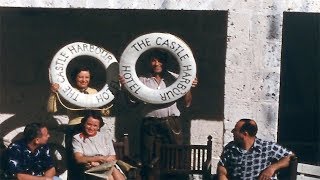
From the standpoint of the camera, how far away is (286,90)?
11.4 m

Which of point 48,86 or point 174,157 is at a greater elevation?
point 48,86

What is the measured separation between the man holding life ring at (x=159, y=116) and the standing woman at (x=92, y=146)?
1.64ft

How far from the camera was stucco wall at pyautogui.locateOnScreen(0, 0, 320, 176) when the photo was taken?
914cm

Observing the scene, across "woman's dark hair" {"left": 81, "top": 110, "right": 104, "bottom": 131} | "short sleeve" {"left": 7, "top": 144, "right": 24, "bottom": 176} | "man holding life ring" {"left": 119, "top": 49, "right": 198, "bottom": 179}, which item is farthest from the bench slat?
"short sleeve" {"left": 7, "top": 144, "right": 24, "bottom": 176}

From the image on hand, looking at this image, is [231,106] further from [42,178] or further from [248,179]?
[42,178]

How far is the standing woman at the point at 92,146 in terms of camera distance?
8.84 meters

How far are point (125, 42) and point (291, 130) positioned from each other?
2.40m

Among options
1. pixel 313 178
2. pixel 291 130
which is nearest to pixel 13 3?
pixel 313 178

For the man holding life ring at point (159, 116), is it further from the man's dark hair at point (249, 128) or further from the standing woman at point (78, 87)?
the man's dark hair at point (249, 128)

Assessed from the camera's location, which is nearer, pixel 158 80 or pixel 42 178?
pixel 42 178

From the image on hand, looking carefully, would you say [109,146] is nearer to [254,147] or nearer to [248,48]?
[254,147]

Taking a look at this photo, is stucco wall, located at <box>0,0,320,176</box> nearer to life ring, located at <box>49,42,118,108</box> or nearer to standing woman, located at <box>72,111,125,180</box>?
life ring, located at <box>49,42,118,108</box>

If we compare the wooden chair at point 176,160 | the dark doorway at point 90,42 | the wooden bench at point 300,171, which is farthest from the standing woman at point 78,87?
the wooden bench at point 300,171

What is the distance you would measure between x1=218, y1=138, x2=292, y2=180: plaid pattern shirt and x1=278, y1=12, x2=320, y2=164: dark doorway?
9.42 ft
